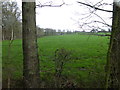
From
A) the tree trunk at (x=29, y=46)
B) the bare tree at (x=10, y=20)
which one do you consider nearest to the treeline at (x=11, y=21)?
the bare tree at (x=10, y=20)

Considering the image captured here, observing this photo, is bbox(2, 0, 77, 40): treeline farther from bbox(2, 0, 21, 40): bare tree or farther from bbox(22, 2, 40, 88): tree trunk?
bbox(22, 2, 40, 88): tree trunk

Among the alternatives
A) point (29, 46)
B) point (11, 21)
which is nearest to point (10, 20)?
point (11, 21)

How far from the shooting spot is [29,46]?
2.59 m

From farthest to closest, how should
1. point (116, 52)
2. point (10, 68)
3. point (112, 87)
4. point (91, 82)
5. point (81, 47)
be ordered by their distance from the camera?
point (81, 47) < point (91, 82) < point (10, 68) < point (112, 87) < point (116, 52)

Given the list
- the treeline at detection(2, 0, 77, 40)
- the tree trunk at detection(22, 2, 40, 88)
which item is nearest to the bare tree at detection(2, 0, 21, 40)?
the treeline at detection(2, 0, 77, 40)

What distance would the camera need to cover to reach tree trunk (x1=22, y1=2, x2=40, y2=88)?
8.31 ft

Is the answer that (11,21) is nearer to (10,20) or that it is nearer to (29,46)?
(10,20)

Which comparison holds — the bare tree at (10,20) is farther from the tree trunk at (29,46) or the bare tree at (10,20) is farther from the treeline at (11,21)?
the tree trunk at (29,46)

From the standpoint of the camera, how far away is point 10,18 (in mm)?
2625

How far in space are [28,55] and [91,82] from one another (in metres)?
1.54

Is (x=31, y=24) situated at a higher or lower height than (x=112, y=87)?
higher

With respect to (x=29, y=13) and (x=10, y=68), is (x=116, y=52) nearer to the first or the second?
(x=29, y=13)

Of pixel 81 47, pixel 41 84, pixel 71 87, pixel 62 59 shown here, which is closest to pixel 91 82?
pixel 71 87

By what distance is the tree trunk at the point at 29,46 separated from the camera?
2.53m
